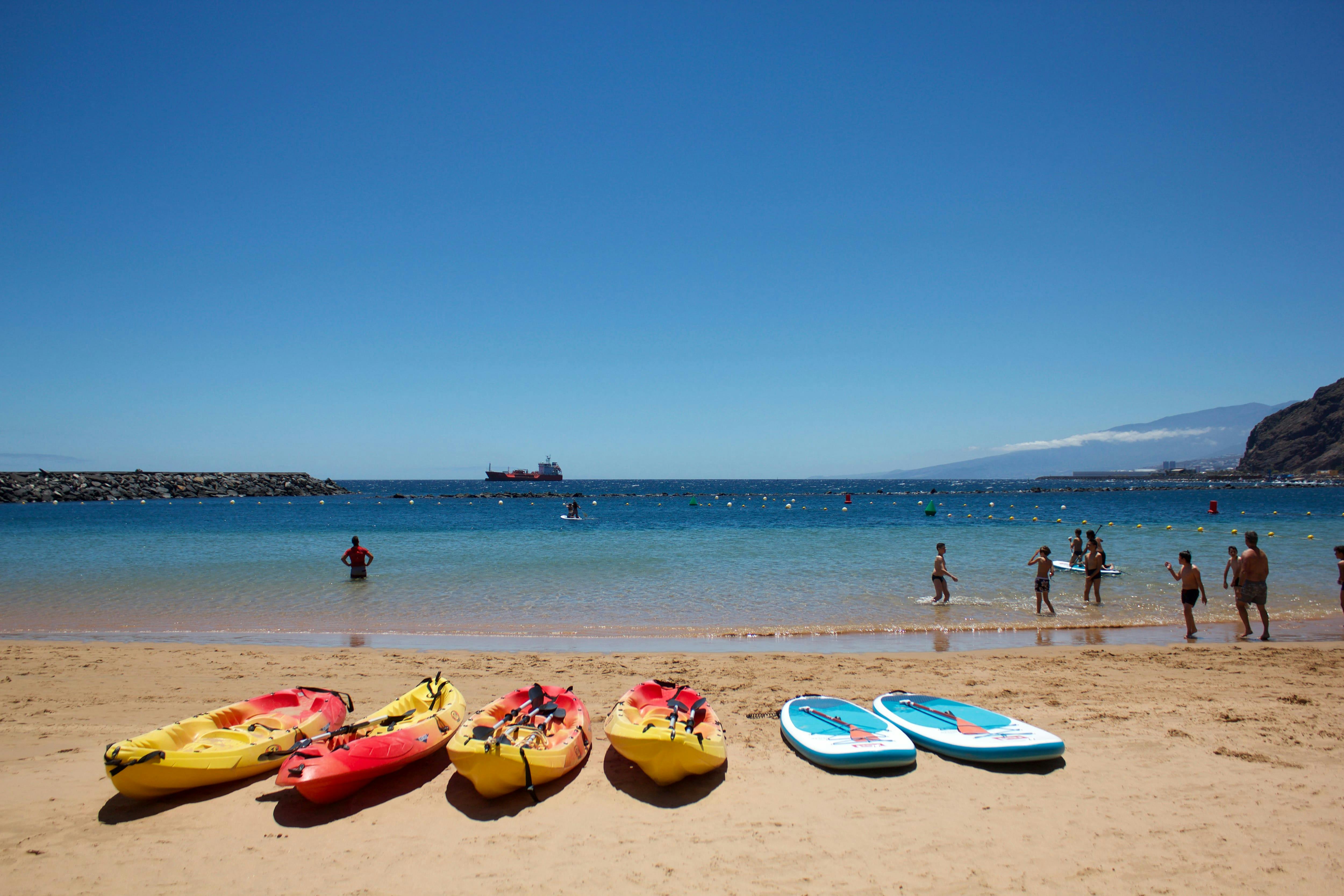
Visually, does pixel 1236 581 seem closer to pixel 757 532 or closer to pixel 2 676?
pixel 2 676

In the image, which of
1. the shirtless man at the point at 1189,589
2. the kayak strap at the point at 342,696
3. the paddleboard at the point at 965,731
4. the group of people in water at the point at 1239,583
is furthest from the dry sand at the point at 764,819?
the group of people in water at the point at 1239,583

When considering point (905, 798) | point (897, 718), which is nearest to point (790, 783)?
point (905, 798)

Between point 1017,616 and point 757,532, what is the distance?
1693 cm

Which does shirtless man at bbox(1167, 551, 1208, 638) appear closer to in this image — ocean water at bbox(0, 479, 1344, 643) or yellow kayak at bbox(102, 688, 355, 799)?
ocean water at bbox(0, 479, 1344, 643)

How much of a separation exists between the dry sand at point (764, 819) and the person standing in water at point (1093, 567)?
5.95 metres

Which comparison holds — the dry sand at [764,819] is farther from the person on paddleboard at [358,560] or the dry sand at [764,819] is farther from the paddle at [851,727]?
the person on paddleboard at [358,560]

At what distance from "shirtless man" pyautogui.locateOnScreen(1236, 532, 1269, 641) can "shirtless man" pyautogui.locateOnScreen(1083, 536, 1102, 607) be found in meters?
2.68

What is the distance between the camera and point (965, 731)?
5934 millimetres

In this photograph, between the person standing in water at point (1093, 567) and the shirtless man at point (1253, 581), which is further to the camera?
the person standing in water at point (1093, 567)


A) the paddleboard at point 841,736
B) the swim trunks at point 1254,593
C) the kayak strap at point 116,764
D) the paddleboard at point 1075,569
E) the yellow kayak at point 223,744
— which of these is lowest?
the paddleboard at point 1075,569

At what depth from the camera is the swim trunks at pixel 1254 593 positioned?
407 inches

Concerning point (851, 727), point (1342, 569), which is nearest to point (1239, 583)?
point (1342, 569)

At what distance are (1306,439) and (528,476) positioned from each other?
127m

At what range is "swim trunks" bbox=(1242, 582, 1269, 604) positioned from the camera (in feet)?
33.9
